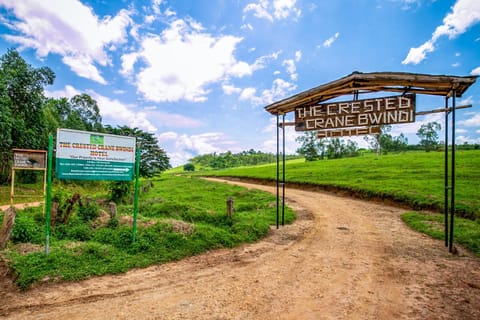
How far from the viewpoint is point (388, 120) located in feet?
22.1

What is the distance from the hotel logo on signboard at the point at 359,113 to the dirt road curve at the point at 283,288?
3680 millimetres

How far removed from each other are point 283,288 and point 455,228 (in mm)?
7720

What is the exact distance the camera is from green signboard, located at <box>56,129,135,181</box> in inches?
209

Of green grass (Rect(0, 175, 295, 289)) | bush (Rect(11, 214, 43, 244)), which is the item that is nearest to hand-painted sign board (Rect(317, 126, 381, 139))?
green grass (Rect(0, 175, 295, 289))

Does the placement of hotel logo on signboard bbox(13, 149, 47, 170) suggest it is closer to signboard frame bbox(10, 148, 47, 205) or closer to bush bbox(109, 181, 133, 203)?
signboard frame bbox(10, 148, 47, 205)

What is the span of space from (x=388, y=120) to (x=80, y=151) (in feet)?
27.9

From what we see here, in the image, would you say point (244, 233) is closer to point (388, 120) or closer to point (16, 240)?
point (388, 120)

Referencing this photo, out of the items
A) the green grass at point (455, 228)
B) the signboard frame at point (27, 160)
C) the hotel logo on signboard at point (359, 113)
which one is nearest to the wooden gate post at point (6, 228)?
the signboard frame at point (27, 160)

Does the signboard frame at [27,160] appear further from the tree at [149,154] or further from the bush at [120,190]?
the tree at [149,154]

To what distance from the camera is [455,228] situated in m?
7.84

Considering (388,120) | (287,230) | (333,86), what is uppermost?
(333,86)

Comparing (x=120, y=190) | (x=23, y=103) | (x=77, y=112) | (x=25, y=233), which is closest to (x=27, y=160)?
(x=120, y=190)

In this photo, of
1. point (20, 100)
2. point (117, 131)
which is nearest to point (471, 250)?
point (117, 131)

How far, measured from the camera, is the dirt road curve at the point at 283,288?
338cm
